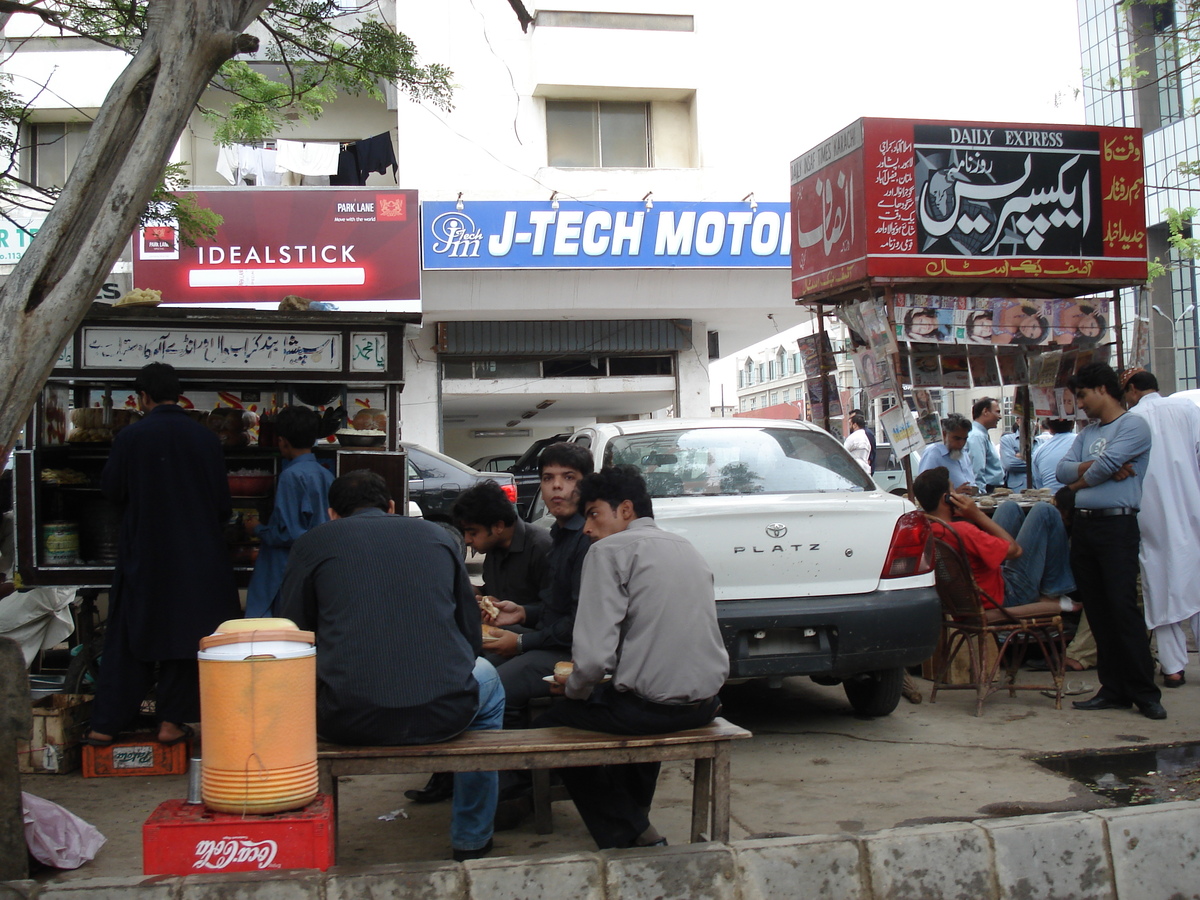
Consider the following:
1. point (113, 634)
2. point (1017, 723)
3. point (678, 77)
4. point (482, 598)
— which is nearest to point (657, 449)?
point (482, 598)

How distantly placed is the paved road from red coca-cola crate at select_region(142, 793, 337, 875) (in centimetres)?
91

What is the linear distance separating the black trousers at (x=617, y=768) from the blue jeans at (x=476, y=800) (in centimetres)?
22

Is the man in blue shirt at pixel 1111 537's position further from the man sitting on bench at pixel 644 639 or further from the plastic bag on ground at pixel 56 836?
the plastic bag on ground at pixel 56 836

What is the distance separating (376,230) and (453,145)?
183cm

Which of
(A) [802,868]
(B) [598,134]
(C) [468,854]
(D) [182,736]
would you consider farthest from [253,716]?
(B) [598,134]

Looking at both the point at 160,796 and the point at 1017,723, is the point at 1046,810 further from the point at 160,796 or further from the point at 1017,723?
the point at 160,796

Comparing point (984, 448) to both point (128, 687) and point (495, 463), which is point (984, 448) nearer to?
point (128, 687)

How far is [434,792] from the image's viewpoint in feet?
14.7

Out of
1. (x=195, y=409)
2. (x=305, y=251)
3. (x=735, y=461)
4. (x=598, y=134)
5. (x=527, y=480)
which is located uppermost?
(x=598, y=134)

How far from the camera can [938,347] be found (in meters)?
7.15

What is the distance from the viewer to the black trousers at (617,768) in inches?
136

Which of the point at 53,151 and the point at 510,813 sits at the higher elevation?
the point at 53,151

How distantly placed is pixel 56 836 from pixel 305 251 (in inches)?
478

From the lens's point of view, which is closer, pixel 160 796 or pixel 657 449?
pixel 160 796
